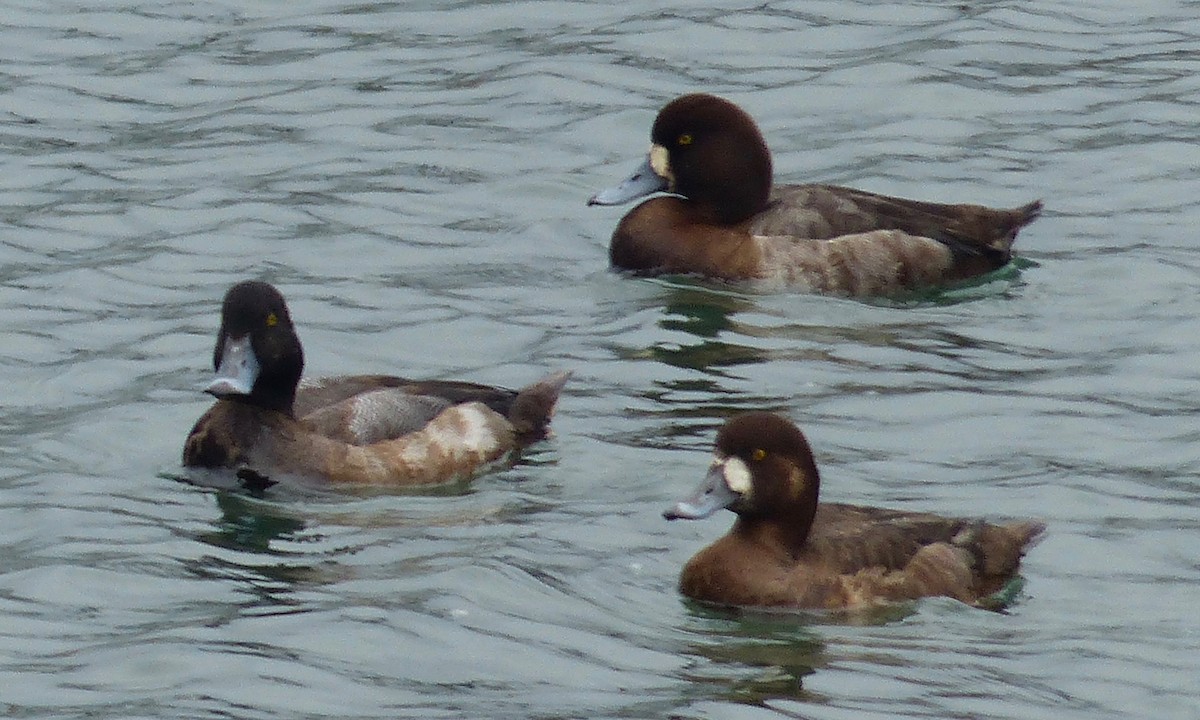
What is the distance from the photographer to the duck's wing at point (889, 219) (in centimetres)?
Result: 1393

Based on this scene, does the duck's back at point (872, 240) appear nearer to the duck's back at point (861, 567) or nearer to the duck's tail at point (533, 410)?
the duck's tail at point (533, 410)

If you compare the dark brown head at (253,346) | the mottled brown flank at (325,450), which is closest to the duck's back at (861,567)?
the mottled brown flank at (325,450)

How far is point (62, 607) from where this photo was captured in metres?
9.41

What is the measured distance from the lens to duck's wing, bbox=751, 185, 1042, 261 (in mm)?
13930

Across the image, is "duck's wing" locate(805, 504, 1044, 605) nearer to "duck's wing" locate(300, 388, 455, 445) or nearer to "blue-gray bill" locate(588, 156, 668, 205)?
"duck's wing" locate(300, 388, 455, 445)

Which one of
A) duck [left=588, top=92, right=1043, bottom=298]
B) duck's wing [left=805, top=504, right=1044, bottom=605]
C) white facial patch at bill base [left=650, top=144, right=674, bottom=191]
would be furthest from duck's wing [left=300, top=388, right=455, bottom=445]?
white facial patch at bill base [left=650, top=144, right=674, bottom=191]

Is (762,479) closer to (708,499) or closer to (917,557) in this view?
(708,499)

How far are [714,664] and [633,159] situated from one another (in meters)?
7.50

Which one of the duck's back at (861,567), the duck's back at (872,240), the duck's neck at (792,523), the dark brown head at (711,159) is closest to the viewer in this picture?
the duck's back at (861,567)

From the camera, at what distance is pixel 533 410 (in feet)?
37.1

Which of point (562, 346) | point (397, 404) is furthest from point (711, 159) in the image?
point (397, 404)

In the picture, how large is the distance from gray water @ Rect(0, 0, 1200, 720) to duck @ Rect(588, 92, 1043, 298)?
196 mm

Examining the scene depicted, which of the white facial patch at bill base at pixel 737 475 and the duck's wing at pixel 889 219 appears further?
the duck's wing at pixel 889 219

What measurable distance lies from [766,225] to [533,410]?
3075 millimetres
